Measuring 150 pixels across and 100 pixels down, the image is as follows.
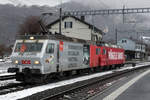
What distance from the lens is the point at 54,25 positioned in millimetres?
55812

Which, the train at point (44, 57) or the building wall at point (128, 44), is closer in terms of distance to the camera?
the train at point (44, 57)

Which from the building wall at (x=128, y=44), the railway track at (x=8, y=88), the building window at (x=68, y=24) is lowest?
the railway track at (x=8, y=88)

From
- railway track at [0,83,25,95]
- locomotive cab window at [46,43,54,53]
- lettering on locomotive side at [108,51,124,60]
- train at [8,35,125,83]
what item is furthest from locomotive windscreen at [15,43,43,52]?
lettering on locomotive side at [108,51,124,60]

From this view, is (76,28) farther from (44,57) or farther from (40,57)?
(40,57)

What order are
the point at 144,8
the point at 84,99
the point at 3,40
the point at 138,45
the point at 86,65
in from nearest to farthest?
the point at 84,99, the point at 86,65, the point at 144,8, the point at 138,45, the point at 3,40

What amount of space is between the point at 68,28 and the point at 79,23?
298 cm

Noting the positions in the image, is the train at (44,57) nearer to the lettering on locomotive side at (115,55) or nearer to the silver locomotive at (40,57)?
the silver locomotive at (40,57)

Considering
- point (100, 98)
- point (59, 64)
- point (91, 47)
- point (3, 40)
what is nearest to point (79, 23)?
point (91, 47)

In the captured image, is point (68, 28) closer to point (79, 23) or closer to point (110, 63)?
point (79, 23)

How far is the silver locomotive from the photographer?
15.4 meters

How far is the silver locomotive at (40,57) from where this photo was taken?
15352 mm

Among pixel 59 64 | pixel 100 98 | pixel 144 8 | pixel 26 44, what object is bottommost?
pixel 100 98

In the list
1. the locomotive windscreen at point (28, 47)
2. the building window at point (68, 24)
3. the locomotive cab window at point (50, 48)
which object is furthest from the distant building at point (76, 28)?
the locomotive windscreen at point (28, 47)

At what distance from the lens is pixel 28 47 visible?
1639cm
